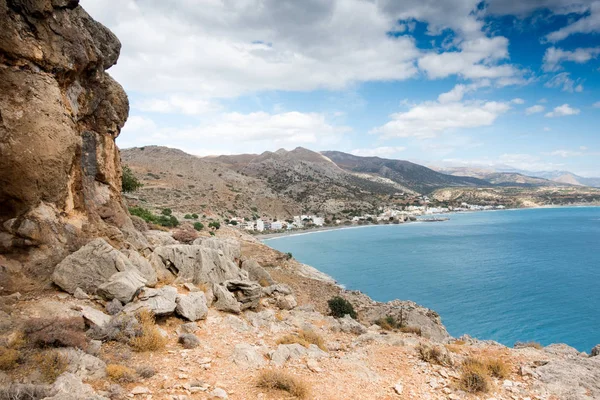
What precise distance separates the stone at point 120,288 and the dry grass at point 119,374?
11.4 feet

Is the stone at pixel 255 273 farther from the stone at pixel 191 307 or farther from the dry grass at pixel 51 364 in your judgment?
the dry grass at pixel 51 364

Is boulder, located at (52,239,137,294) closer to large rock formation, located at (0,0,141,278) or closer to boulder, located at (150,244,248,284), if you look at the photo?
large rock formation, located at (0,0,141,278)

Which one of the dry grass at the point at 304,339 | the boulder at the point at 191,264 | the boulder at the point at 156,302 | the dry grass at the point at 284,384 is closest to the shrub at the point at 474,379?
the dry grass at the point at 284,384

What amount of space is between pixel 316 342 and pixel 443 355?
4.17 meters

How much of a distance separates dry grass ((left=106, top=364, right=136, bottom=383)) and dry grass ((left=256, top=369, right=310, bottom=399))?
2791 millimetres

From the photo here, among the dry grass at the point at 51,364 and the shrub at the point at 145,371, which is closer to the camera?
the dry grass at the point at 51,364

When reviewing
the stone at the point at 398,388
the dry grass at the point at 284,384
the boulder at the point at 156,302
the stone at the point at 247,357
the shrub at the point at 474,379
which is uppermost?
the boulder at the point at 156,302

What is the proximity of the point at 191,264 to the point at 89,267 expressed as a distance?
16.6ft

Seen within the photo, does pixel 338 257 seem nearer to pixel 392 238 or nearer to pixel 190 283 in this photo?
pixel 392 238

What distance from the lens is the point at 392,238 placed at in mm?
94000

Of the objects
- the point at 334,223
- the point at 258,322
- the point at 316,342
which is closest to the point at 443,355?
the point at 316,342

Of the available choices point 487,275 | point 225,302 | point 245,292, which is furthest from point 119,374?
point 487,275

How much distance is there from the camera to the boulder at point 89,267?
9.85 m

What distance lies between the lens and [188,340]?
9.08 m
